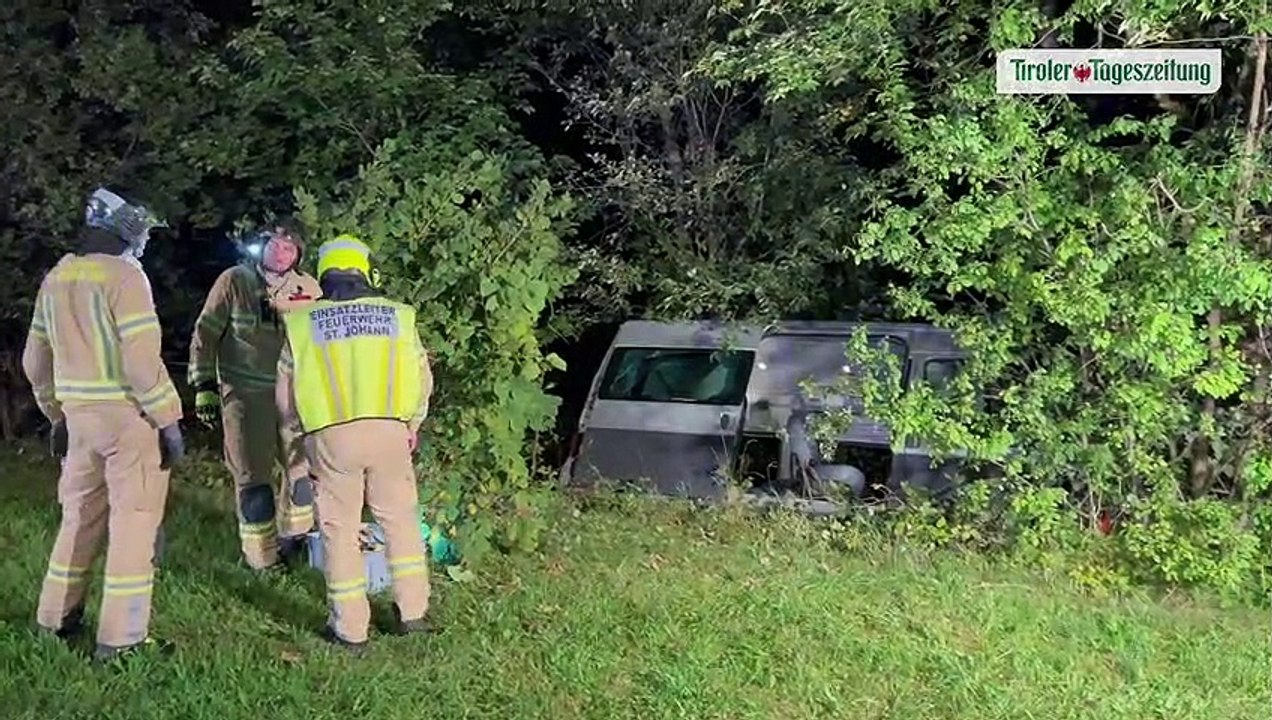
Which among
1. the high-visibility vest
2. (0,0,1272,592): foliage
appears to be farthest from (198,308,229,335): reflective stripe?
the high-visibility vest

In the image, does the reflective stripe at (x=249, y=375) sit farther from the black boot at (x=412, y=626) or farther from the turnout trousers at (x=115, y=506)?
the black boot at (x=412, y=626)

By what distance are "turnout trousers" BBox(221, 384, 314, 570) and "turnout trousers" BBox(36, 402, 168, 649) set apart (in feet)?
4.22

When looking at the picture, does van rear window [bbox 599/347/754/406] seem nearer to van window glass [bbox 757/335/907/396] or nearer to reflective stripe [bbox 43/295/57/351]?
van window glass [bbox 757/335/907/396]

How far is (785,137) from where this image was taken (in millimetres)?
9148

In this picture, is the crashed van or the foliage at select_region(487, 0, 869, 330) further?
the foliage at select_region(487, 0, 869, 330)

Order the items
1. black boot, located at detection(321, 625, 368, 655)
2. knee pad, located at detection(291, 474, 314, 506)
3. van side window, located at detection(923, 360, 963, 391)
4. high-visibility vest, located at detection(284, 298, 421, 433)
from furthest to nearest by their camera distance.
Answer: van side window, located at detection(923, 360, 963, 391) < knee pad, located at detection(291, 474, 314, 506) < black boot, located at detection(321, 625, 368, 655) < high-visibility vest, located at detection(284, 298, 421, 433)

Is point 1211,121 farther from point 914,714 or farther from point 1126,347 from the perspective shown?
point 914,714

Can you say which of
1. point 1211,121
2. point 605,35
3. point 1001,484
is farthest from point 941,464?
point 605,35

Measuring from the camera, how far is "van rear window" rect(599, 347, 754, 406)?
8.78 meters

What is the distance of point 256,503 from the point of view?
249 inches

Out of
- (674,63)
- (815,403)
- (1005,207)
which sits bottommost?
(815,403)

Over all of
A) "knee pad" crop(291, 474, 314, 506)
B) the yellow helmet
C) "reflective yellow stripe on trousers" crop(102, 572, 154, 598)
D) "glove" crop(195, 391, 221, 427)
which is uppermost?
the yellow helmet

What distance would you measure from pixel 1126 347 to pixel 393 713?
4.06m

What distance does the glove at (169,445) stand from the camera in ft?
15.7
